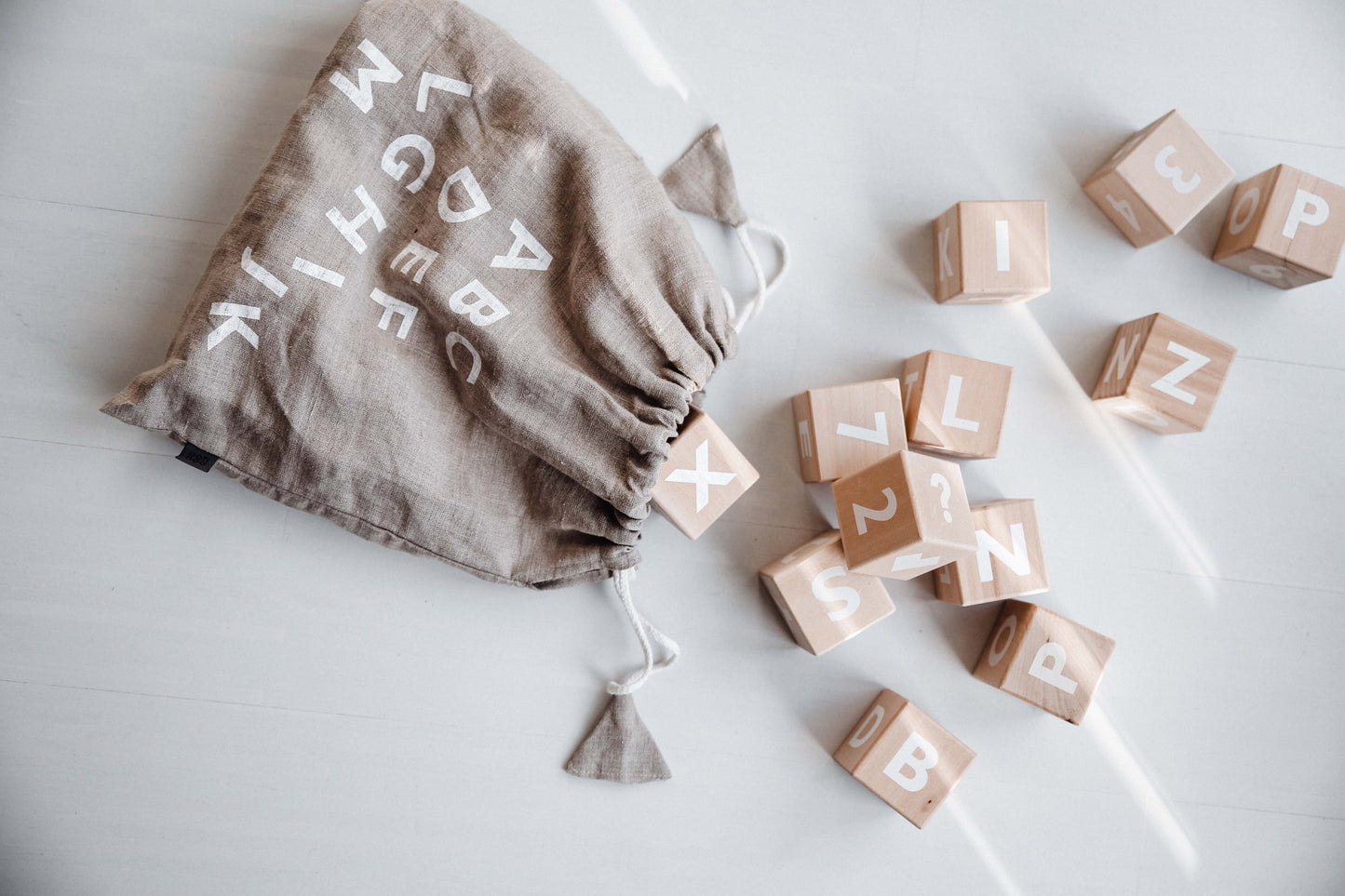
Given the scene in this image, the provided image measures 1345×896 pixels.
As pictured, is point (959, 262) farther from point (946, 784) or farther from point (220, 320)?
point (220, 320)

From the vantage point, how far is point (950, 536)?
0.89m

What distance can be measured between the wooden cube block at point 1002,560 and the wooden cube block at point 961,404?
84mm

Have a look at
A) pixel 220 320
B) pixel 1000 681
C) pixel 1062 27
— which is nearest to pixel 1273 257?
pixel 1062 27

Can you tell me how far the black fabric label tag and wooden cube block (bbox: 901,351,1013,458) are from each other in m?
0.89

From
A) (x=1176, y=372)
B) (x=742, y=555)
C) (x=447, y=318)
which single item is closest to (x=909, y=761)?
(x=742, y=555)

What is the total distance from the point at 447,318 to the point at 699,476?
36 cm

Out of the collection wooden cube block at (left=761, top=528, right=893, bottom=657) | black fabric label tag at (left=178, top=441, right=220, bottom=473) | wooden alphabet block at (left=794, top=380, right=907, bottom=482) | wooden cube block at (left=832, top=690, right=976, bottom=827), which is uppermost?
wooden alphabet block at (left=794, top=380, right=907, bottom=482)

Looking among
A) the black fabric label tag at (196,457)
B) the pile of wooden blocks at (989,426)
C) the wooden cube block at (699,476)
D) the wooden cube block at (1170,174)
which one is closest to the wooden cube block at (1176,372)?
the pile of wooden blocks at (989,426)

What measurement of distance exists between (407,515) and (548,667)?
0.96 feet

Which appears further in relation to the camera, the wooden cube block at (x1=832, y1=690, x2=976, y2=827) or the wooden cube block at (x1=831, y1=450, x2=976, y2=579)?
the wooden cube block at (x1=832, y1=690, x2=976, y2=827)

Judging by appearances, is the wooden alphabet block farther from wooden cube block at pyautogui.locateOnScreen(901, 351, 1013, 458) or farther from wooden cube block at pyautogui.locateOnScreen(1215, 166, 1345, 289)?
wooden cube block at pyautogui.locateOnScreen(1215, 166, 1345, 289)

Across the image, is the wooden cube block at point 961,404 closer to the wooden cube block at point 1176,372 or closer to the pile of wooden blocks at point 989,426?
the pile of wooden blocks at point 989,426

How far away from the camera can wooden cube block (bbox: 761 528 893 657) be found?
0.98 m

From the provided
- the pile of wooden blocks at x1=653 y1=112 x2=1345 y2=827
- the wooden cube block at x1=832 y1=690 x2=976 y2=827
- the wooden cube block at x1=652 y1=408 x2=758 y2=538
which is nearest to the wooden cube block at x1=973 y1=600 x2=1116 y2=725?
the pile of wooden blocks at x1=653 y1=112 x2=1345 y2=827
